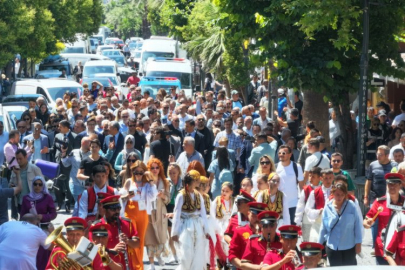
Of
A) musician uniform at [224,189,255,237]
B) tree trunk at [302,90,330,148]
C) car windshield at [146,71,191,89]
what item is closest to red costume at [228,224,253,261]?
musician uniform at [224,189,255,237]

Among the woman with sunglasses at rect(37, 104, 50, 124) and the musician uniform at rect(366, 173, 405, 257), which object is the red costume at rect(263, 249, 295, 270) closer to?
the musician uniform at rect(366, 173, 405, 257)

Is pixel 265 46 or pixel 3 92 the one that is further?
pixel 3 92

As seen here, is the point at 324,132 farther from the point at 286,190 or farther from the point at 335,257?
the point at 335,257

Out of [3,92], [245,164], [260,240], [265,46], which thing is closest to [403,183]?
[260,240]

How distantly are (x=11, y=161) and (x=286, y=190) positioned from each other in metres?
4.84

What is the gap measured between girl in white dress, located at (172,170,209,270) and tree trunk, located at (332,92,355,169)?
8224 mm

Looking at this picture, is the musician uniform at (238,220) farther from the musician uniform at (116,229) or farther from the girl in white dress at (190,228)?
the musician uniform at (116,229)

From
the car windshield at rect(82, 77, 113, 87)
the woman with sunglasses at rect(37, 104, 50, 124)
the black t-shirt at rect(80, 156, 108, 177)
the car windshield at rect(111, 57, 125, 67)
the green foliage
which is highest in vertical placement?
the green foliage

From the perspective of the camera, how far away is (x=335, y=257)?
41.6 feet

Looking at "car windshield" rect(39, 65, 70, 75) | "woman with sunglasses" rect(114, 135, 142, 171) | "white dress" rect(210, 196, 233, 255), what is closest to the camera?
"white dress" rect(210, 196, 233, 255)

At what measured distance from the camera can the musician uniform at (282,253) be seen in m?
10.3

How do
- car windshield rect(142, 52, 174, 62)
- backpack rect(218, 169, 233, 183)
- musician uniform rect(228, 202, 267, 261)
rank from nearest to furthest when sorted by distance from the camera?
musician uniform rect(228, 202, 267, 261), backpack rect(218, 169, 233, 183), car windshield rect(142, 52, 174, 62)

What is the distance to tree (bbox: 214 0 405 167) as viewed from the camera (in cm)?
2070

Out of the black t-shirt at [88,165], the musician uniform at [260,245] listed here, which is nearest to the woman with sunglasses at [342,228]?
the musician uniform at [260,245]
